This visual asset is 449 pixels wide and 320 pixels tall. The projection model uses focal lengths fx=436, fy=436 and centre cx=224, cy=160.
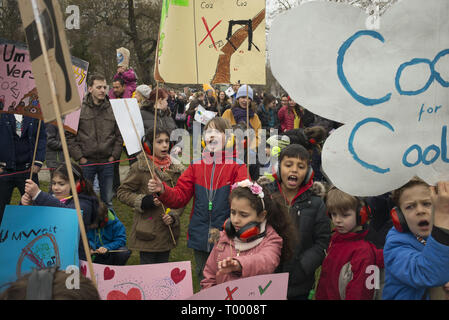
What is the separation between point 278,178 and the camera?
276 cm

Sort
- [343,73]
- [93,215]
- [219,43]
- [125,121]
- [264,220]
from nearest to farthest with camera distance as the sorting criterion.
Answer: [343,73], [264,220], [219,43], [93,215], [125,121]

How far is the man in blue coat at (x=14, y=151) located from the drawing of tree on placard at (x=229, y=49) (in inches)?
95.4

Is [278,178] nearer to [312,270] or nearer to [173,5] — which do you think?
[312,270]

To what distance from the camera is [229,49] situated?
2.79 meters

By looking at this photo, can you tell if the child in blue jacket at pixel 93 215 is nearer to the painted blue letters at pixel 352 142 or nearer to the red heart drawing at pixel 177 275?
the red heart drawing at pixel 177 275

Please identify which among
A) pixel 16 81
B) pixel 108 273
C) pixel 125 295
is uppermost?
pixel 16 81

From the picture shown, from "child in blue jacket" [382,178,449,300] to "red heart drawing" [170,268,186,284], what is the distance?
38.0 inches

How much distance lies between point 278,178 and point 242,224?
0.66 metres

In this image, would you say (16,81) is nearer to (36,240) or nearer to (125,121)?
(125,121)

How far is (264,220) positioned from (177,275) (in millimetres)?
520

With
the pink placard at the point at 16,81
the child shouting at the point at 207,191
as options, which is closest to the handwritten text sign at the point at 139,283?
the child shouting at the point at 207,191

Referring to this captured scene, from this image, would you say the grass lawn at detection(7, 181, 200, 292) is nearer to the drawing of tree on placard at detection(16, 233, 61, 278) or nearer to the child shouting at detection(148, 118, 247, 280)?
the child shouting at detection(148, 118, 247, 280)

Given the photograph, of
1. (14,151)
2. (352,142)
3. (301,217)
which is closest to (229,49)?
(301,217)
